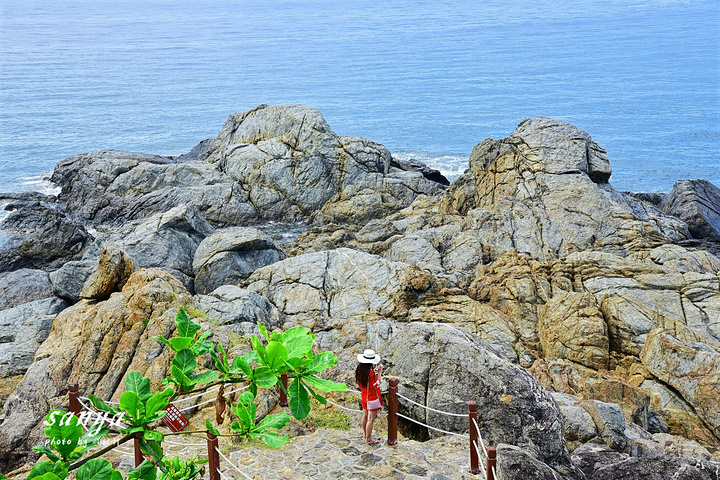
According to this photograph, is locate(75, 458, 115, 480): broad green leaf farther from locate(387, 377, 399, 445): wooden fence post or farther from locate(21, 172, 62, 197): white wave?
locate(21, 172, 62, 197): white wave

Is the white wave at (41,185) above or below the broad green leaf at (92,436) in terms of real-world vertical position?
Answer: below

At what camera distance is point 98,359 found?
54.2 ft

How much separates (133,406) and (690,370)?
62.0 ft

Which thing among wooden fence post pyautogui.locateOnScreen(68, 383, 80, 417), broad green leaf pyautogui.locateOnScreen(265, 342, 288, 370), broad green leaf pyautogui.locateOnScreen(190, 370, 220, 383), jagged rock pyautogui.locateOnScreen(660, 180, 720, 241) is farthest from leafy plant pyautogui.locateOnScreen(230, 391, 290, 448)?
jagged rock pyautogui.locateOnScreen(660, 180, 720, 241)

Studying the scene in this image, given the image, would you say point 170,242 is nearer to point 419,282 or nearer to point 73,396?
point 419,282

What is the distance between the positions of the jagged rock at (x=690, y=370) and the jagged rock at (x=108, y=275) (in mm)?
17526

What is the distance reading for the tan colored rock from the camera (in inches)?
829

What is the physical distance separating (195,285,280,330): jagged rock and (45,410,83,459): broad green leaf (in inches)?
667

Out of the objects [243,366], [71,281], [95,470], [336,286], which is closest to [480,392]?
[243,366]

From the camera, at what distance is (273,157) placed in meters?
45.5

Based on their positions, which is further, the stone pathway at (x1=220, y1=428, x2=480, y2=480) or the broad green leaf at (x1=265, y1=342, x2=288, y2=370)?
the stone pathway at (x1=220, y1=428, x2=480, y2=480)

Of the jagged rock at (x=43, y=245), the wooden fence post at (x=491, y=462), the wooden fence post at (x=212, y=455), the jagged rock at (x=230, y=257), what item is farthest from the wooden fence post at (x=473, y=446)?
the jagged rock at (x=43, y=245)

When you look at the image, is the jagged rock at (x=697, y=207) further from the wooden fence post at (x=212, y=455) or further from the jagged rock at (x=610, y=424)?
the wooden fence post at (x=212, y=455)

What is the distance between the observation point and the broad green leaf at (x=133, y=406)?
380 cm
